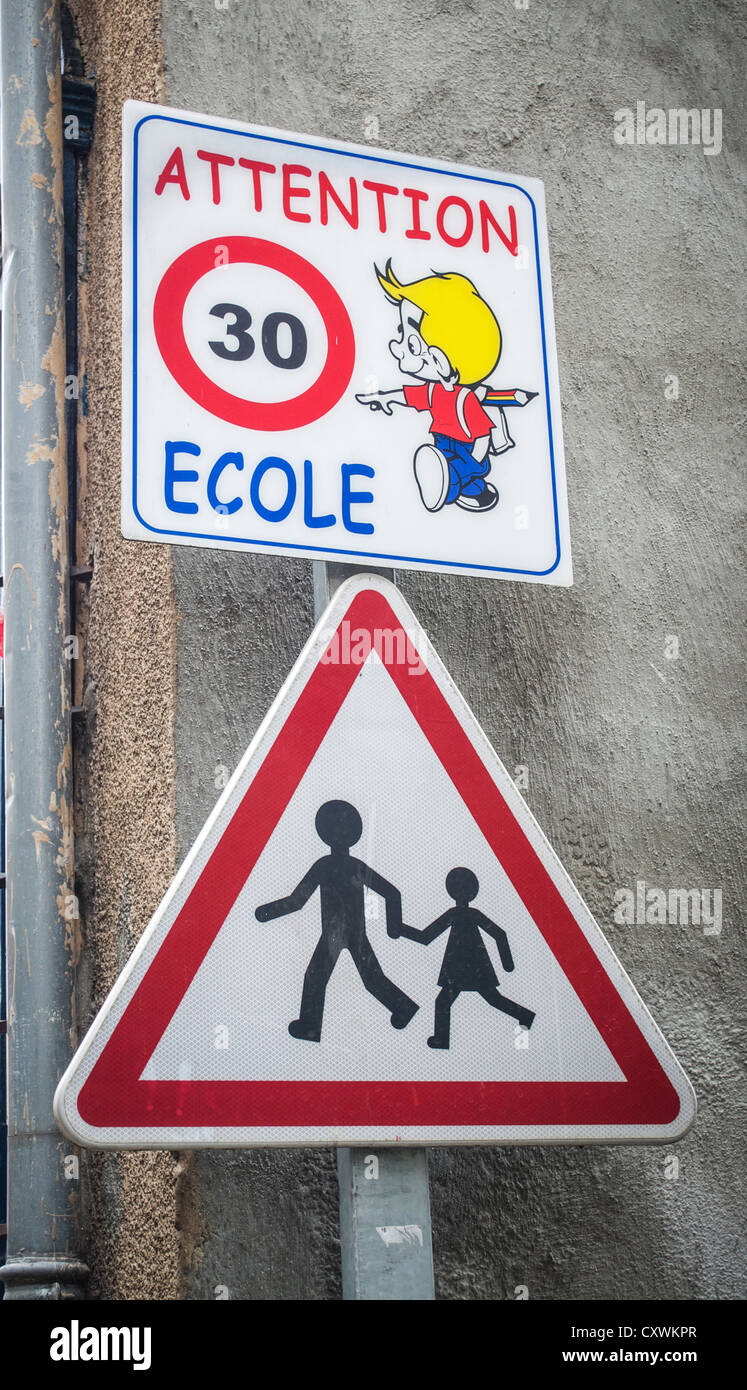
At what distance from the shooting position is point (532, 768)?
229 cm

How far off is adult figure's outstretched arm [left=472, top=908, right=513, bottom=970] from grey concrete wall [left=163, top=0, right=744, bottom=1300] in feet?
2.03

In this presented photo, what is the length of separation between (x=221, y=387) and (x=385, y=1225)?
41.0 inches

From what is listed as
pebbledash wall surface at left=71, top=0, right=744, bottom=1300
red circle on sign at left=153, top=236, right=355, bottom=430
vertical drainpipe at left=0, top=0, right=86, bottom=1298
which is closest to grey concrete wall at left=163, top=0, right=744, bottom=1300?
pebbledash wall surface at left=71, top=0, right=744, bottom=1300

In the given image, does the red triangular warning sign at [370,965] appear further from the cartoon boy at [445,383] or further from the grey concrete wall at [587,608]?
the grey concrete wall at [587,608]

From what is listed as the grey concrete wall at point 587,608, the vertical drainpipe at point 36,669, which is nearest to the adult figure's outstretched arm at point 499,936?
the grey concrete wall at point 587,608

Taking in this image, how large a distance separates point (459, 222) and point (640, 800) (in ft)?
3.60

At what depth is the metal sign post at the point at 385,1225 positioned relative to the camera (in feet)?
4.27

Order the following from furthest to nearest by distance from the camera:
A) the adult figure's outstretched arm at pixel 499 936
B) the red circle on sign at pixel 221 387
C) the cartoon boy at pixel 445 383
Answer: the cartoon boy at pixel 445 383, the red circle on sign at pixel 221 387, the adult figure's outstretched arm at pixel 499 936

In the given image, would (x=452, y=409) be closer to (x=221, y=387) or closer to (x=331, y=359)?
(x=331, y=359)

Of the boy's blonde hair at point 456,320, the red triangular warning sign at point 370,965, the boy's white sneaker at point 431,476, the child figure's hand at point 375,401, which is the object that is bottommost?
the red triangular warning sign at point 370,965

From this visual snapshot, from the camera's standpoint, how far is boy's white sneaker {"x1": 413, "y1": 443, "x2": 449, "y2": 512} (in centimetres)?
172

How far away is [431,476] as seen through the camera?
173 centimetres

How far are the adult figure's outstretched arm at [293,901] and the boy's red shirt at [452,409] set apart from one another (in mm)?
660

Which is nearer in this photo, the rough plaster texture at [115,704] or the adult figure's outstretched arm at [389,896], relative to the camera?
the adult figure's outstretched arm at [389,896]
